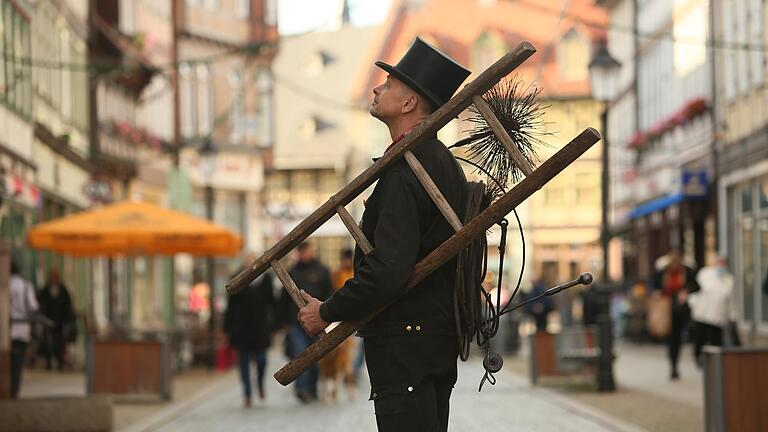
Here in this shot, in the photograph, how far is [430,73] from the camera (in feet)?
20.0

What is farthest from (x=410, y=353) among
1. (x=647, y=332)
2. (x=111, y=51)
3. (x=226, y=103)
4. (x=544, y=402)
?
(x=226, y=103)

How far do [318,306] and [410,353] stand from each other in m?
0.34

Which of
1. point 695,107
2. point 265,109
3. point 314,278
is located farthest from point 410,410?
point 265,109

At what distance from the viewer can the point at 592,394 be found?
21.6m

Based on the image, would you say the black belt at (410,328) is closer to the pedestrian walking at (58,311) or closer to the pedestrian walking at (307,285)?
the pedestrian walking at (307,285)

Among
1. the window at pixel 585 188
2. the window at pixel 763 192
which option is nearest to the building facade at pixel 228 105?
the window at pixel 585 188

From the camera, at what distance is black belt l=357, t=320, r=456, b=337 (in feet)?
19.4

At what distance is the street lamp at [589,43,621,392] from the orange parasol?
6.47 m

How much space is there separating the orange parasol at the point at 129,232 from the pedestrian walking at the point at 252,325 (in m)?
4.94

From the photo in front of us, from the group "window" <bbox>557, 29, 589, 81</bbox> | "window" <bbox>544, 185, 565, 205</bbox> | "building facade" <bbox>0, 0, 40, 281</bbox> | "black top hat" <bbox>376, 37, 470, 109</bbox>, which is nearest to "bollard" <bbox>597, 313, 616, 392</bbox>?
"building facade" <bbox>0, 0, 40, 281</bbox>

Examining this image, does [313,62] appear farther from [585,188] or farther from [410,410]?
[410,410]

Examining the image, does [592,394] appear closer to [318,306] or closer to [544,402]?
[544,402]

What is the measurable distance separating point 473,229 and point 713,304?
18015 mm

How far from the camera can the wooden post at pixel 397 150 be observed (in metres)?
5.76
